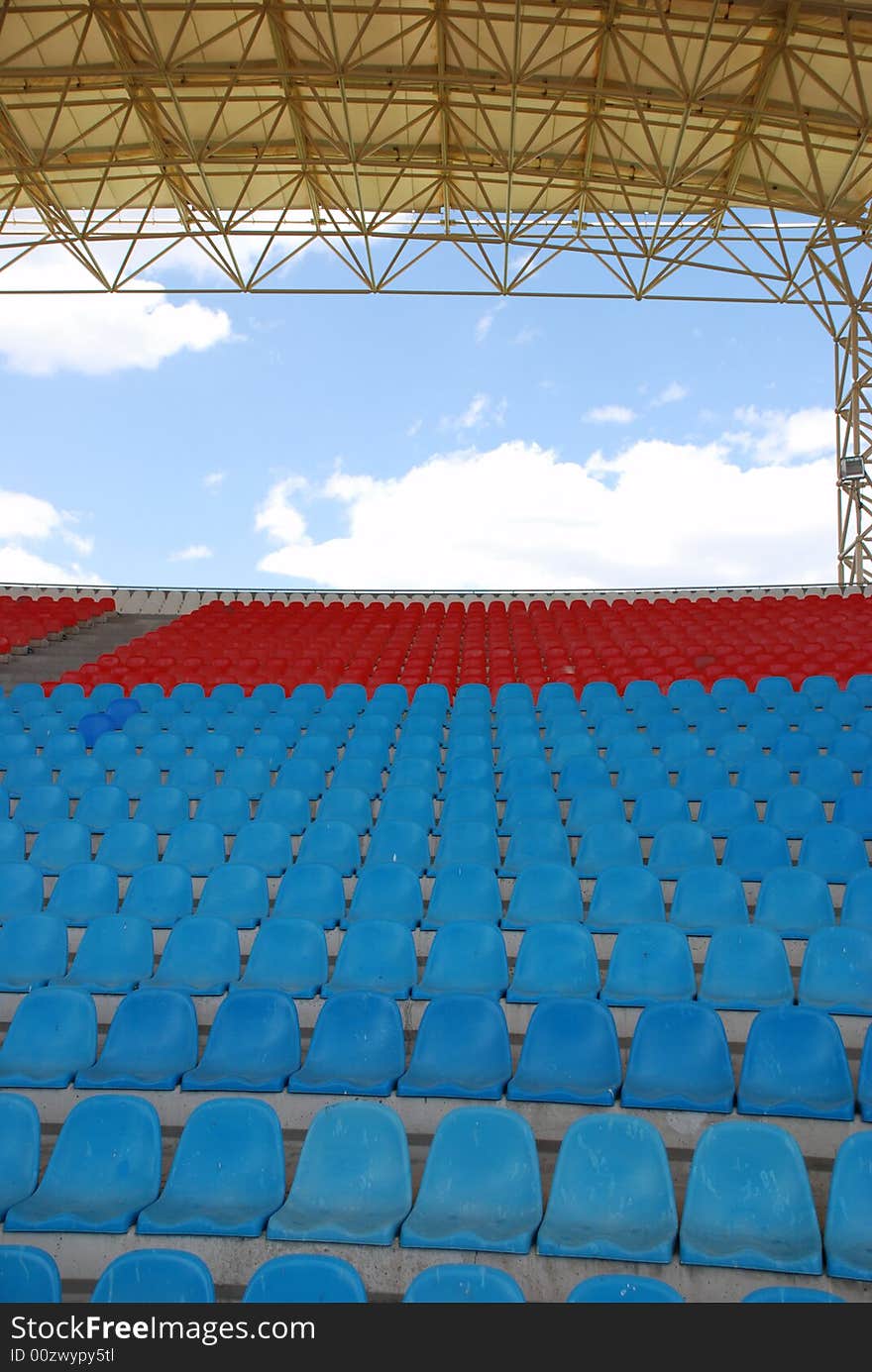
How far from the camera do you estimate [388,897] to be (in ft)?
18.1

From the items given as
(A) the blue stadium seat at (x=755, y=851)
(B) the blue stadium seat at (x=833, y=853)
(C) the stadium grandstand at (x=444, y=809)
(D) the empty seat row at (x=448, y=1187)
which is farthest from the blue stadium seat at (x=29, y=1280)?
(B) the blue stadium seat at (x=833, y=853)

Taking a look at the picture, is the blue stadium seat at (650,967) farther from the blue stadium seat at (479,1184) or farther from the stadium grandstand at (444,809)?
the blue stadium seat at (479,1184)

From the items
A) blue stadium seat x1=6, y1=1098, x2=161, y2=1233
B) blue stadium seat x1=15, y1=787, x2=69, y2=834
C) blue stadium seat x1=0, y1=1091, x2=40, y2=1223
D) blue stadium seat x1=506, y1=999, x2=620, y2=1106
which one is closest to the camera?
blue stadium seat x1=6, y1=1098, x2=161, y2=1233

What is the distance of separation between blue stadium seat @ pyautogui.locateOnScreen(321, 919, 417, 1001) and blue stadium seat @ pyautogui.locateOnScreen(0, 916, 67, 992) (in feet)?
4.45

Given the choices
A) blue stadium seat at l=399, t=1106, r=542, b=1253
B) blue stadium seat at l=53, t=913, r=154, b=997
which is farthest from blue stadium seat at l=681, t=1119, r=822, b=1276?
blue stadium seat at l=53, t=913, r=154, b=997

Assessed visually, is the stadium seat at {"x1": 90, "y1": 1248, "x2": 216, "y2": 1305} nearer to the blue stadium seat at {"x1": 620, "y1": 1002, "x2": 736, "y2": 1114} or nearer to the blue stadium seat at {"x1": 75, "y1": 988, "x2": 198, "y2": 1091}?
the blue stadium seat at {"x1": 75, "y1": 988, "x2": 198, "y2": 1091}

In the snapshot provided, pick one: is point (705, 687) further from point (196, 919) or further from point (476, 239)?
point (476, 239)

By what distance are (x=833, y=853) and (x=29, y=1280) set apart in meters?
4.49

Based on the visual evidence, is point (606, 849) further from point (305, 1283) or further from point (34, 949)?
point (305, 1283)

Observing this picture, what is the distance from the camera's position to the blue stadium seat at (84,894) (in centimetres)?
566

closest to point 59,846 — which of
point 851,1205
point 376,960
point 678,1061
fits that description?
point 376,960

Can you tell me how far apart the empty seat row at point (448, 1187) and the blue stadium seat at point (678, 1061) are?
0.53 m

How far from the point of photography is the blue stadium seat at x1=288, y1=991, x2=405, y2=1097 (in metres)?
4.04

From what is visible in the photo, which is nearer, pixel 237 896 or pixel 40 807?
pixel 237 896
